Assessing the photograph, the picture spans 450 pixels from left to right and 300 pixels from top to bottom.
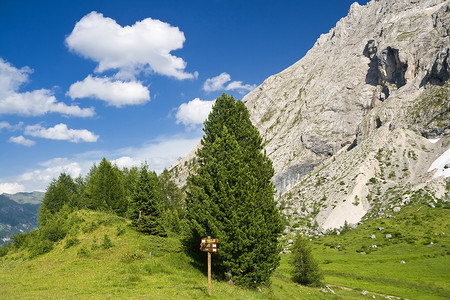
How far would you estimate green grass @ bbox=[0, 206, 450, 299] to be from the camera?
67.5 feet

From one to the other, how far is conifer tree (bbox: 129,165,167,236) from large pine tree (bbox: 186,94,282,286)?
927cm

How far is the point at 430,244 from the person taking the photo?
6494 cm

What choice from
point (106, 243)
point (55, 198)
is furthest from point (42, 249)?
point (55, 198)

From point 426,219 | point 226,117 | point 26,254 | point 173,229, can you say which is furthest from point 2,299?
point 426,219

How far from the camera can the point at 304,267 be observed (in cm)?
4534

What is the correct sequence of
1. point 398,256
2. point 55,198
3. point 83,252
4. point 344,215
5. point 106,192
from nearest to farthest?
point 83,252 < point 106,192 < point 398,256 < point 55,198 < point 344,215

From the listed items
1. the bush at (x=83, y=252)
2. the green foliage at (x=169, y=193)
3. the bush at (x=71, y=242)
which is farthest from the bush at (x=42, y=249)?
the green foliage at (x=169, y=193)

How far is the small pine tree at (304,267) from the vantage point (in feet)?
147

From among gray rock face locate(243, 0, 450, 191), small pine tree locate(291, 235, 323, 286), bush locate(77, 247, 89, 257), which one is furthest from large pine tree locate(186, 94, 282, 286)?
gray rock face locate(243, 0, 450, 191)

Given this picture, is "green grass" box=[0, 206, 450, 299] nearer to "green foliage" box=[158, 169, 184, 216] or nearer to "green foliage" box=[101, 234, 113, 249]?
"green foliage" box=[101, 234, 113, 249]

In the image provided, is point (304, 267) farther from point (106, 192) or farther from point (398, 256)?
point (106, 192)

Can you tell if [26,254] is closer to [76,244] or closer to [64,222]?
[64,222]

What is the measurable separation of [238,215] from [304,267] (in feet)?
89.9

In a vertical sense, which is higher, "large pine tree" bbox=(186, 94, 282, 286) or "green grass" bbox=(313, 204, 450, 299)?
"large pine tree" bbox=(186, 94, 282, 286)
